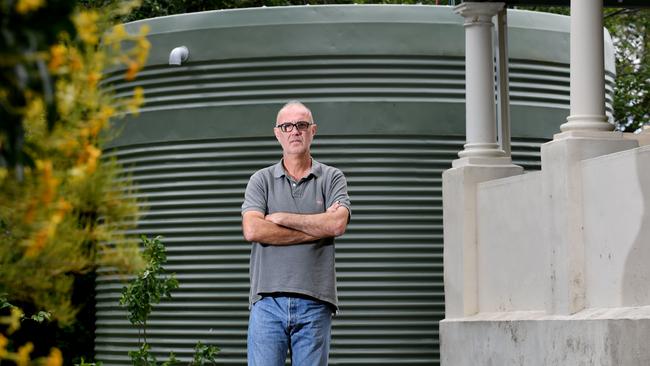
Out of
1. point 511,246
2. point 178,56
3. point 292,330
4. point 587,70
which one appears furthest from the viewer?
point 178,56

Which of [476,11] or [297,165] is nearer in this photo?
[297,165]

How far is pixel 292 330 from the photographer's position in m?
5.75

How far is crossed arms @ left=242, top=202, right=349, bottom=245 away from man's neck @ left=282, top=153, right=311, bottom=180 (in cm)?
20

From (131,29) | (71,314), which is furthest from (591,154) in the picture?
(71,314)

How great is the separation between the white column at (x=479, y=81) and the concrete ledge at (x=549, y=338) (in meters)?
1.39

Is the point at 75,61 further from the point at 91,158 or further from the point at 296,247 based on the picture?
the point at 296,247

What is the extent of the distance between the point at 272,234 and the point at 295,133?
472mm

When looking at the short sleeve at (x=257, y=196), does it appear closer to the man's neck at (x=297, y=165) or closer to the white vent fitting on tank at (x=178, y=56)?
the man's neck at (x=297, y=165)

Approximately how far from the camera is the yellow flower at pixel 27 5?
2074mm

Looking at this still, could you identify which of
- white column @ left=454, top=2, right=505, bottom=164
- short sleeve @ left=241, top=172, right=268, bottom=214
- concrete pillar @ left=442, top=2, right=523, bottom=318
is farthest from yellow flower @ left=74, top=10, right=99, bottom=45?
white column @ left=454, top=2, right=505, bottom=164

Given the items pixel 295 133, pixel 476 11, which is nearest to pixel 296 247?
pixel 295 133

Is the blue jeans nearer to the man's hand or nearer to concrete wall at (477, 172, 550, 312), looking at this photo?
the man's hand

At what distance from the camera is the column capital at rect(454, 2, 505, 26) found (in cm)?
1080

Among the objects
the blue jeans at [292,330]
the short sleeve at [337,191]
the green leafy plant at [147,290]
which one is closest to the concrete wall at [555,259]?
the green leafy plant at [147,290]
